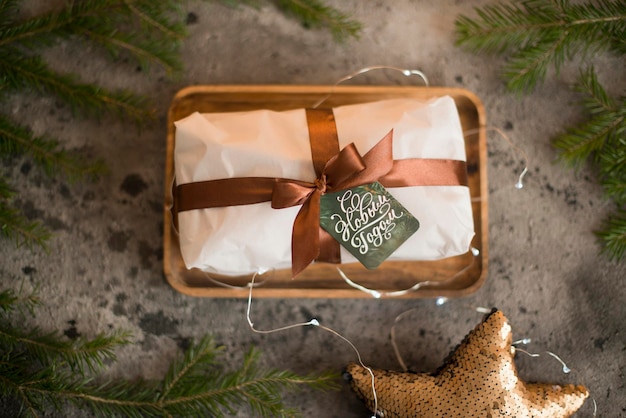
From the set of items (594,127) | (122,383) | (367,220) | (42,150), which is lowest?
(122,383)

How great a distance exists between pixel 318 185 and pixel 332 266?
0.23 metres

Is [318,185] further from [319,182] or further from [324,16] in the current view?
[324,16]

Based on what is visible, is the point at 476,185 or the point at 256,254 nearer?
the point at 256,254

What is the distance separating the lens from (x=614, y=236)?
3.29 ft

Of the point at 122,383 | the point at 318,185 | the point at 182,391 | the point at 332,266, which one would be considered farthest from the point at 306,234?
the point at 122,383

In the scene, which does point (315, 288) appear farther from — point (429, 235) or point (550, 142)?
point (550, 142)

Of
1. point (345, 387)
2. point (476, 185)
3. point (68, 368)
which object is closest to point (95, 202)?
point (68, 368)

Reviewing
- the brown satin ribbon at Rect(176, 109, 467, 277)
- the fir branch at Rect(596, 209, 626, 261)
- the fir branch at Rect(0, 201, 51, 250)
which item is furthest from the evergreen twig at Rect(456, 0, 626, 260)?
the fir branch at Rect(0, 201, 51, 250)

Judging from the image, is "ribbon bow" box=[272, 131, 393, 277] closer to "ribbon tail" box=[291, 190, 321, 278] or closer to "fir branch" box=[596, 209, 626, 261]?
"ribbon tail" box=[291, 190, 321, 278]

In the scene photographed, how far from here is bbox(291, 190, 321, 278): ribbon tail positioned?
851mm

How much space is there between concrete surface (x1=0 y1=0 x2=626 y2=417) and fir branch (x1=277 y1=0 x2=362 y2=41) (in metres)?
0.03

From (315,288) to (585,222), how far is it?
1.90 ft

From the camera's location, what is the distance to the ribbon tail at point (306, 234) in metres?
0.85

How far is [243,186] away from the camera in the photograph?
87 cm
